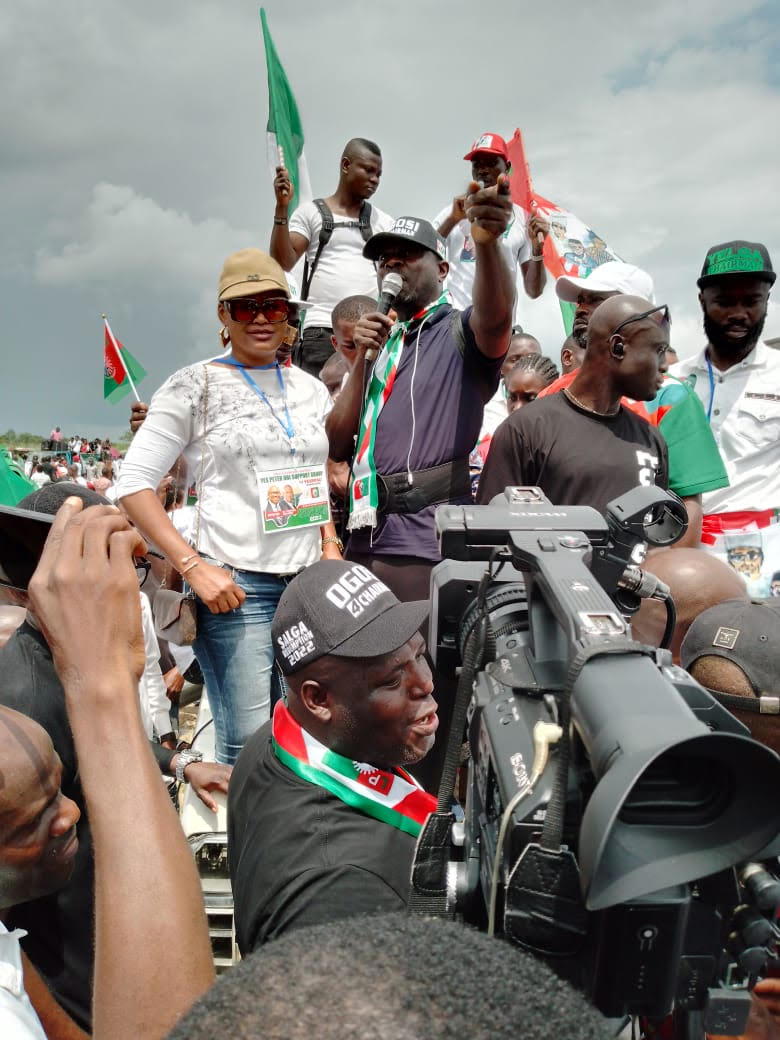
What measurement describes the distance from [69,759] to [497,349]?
75.9 inches

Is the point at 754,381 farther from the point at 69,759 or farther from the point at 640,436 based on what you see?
the point at 69,759

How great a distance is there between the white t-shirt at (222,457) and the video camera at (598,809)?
1891 mm

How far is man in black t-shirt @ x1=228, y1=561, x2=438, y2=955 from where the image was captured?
1730 millimetres

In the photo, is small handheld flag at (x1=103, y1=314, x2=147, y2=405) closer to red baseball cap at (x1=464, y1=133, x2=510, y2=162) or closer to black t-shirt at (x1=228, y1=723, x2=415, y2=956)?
red baseball cap at (x1=464, y1=133, x2=510, y2=162)

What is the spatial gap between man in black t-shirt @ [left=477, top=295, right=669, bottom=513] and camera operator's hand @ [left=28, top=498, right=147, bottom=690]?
195 cm

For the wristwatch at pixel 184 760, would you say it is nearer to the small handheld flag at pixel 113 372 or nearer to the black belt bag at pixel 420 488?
the black belt bag at pixel 420 488

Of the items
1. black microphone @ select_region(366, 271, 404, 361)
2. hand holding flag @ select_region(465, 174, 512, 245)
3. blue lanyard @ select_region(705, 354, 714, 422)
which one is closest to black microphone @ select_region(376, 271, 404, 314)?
black microphone @ select_region(366, 271, 404, 361)

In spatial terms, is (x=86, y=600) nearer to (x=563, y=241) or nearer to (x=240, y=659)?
(x=240, y=659)

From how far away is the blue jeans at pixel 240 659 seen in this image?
10.2 feet

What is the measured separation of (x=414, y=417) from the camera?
3.26 meters

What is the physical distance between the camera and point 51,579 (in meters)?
1.21

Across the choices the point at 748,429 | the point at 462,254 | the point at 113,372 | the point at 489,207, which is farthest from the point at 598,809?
the point at 113,372

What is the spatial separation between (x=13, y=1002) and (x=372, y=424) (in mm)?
2405

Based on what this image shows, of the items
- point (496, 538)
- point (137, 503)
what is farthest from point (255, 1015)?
point (137, 503)
